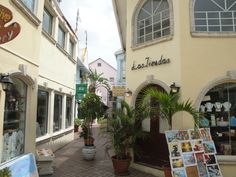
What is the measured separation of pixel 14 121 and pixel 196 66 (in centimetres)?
574

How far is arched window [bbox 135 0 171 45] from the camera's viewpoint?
8211 mm

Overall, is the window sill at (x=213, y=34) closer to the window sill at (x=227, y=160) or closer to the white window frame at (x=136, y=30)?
the white window frame at (x=136, y=30)

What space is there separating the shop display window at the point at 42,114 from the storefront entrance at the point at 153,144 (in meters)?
4.15

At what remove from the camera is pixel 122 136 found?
766 centimetres

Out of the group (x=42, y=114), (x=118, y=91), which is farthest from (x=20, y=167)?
(x=118, y=91)

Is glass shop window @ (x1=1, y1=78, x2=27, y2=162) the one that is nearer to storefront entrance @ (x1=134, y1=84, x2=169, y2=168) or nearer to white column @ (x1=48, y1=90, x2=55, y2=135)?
white column @ (x1=48, y1=90, x2=55, y2=135)

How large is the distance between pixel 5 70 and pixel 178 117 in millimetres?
5082

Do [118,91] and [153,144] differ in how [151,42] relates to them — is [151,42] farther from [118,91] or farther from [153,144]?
[153,144]

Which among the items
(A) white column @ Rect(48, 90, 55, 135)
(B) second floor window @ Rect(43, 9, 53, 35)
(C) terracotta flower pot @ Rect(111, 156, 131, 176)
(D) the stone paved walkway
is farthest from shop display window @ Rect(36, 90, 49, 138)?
(C) terracotta flower pot @ Rect(111, 156, 131, 176)

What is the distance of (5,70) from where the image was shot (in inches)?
226

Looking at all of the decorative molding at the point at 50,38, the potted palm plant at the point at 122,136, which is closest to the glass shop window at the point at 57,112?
the decorative molding at the point at 50,38

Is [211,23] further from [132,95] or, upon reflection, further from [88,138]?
[88,138]

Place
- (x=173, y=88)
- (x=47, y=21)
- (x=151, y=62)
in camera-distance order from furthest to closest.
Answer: (x=47, y=21), (x=151, y=62), (x=173, y=88)

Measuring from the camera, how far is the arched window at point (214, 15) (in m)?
7.53
